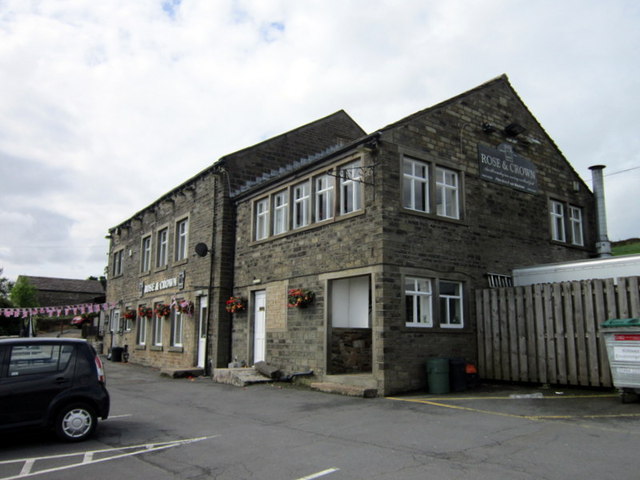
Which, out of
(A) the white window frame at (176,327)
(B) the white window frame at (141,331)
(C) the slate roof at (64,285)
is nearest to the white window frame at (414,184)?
(A) the white window frame at (176,327)

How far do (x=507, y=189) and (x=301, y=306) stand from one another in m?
6.89

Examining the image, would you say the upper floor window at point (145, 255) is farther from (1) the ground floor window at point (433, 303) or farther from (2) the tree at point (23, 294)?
(2) the tree at point (23, 294)

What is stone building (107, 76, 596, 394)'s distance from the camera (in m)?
13.0

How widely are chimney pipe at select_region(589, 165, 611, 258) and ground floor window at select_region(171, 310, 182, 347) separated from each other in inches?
614

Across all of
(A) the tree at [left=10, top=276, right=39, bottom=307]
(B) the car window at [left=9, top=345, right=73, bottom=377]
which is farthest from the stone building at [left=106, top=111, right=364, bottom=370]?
(A) the tree at [left=10, top=276, right=39, bottom=307]

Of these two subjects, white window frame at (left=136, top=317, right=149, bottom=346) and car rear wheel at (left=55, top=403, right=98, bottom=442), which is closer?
car rear wheel at (left=55, top=403, right=98, bottom=442)

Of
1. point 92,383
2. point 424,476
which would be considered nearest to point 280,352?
point 92,383

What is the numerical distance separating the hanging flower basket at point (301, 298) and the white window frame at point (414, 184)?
3.45 metres

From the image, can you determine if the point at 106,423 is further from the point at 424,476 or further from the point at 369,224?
the point at 369,224

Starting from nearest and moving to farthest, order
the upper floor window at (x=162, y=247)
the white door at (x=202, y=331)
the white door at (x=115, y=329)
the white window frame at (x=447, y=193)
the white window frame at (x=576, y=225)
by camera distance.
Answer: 1. the white window frame at (x=447, y=193)
2. the white window frame at (x=576, y=225)
3. the white door at (x=202, y=331)
4. the upper floor window at (x=162, y=247)
5. the white door at (x=115, y=329)

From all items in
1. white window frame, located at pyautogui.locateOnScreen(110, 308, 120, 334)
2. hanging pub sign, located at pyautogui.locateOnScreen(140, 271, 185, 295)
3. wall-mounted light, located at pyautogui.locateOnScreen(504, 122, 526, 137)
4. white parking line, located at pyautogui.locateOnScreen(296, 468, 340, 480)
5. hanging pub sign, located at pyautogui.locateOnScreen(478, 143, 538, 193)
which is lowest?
white parking line, located at pyautogui.locateOnScreen(296, 468, 340, 480)

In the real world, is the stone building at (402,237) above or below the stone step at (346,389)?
above

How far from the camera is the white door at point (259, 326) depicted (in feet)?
55.5

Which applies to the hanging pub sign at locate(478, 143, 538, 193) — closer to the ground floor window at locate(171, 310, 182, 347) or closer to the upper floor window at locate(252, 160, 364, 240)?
the upper floor window at locate(252, 160, 364, 240)
